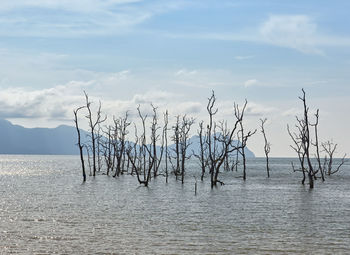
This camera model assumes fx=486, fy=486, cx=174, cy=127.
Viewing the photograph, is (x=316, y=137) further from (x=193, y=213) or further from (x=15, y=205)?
(x=15, y=205)

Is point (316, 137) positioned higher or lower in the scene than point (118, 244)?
higher

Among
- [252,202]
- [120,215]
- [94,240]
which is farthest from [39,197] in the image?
[94,240]

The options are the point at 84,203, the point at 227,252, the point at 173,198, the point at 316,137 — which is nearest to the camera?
the point at 227,252

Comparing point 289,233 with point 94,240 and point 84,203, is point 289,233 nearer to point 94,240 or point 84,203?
point 94,240

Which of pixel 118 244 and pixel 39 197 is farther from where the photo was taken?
pixel 39 197

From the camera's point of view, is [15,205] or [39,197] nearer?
[15,205]

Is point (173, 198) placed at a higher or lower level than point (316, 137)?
lower

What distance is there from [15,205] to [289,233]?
60.0 feet

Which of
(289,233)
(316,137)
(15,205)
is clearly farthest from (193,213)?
(316,137)

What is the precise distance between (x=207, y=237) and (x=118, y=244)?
153 inches

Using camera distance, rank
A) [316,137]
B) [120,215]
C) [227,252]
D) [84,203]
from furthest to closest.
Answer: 1. [316,137]
2. [84,203]
3. [120,215]
4. [227,252]

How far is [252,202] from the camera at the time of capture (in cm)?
3441

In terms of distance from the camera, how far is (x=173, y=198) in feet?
121

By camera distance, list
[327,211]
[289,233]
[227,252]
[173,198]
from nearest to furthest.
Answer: [227,252]
[289,233]
[327,211]
[173,198]
